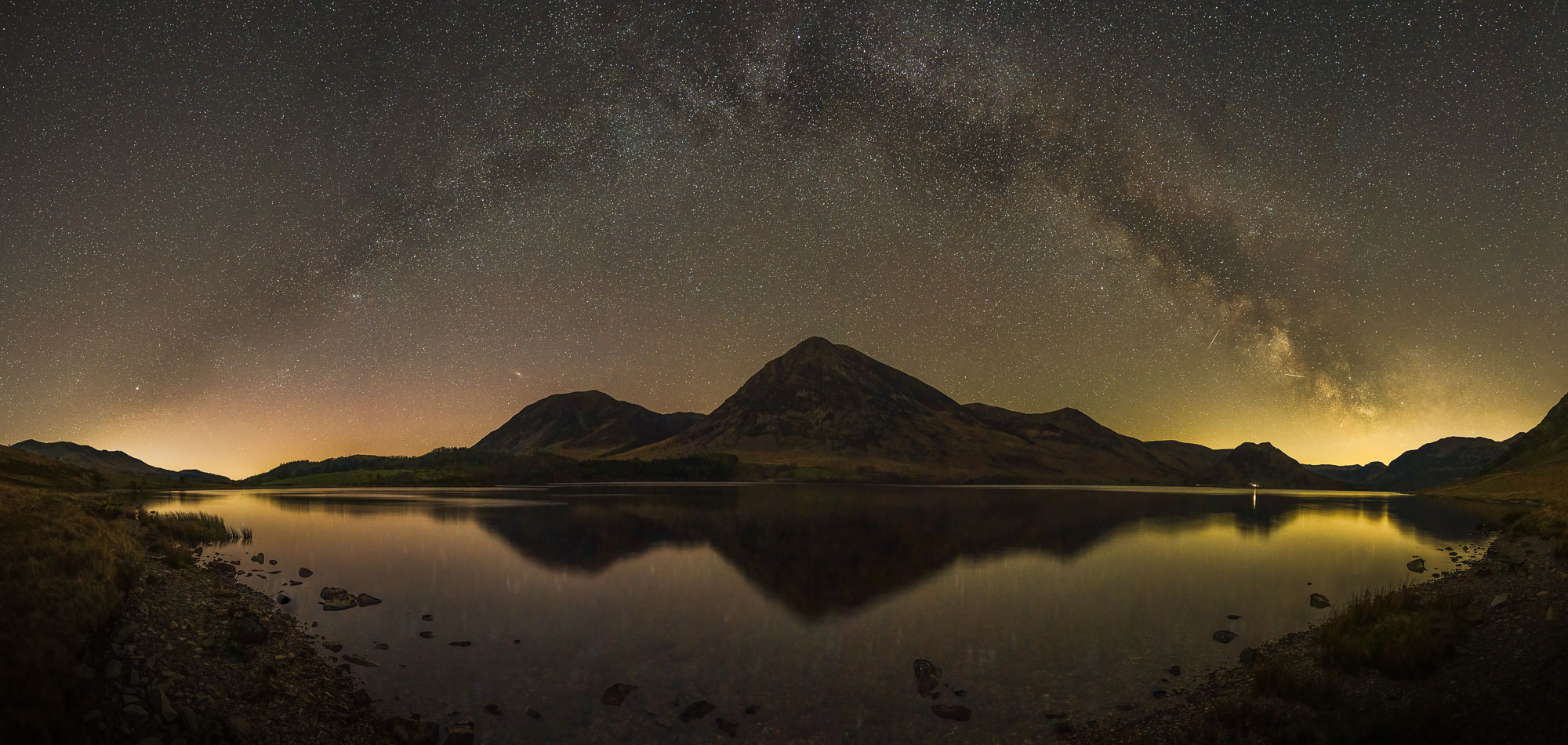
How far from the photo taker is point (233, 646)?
16.1 metres

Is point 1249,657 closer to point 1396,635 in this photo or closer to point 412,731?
point 1396,635

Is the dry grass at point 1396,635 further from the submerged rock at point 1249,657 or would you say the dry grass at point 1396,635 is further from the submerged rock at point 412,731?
the submerged rock at point 412,731

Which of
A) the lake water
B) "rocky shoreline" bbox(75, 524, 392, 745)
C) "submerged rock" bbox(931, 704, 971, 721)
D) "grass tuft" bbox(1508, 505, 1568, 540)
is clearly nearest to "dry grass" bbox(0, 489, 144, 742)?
"rocky shoreline" bbox(75, 524, 392, 745)

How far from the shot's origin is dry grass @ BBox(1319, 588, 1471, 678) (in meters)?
14.4

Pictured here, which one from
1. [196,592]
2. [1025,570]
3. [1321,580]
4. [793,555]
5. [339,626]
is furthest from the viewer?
[793,555]

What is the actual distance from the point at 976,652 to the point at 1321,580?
1086 inches

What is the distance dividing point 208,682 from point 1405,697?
2422cm

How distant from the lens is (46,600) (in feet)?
41.0

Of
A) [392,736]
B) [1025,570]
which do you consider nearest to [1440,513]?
[1025,570]

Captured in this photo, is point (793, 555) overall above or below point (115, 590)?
below

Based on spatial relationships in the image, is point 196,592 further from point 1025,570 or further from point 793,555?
point 1025,570

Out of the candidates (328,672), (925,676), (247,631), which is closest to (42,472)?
(247,631)

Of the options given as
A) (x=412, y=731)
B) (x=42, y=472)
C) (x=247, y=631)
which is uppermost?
(x=247, y=631)

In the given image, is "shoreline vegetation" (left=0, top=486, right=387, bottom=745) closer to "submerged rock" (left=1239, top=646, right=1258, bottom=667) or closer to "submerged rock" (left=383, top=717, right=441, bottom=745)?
"submerged rock" (left=383, top=717, right=441, bottom=745)
